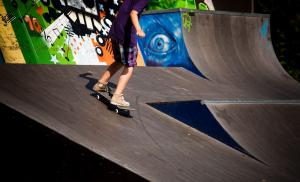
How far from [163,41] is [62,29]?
2.30 m

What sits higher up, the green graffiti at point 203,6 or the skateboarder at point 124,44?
the skateboarder at point 124,44

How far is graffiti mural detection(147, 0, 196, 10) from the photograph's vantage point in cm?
1122

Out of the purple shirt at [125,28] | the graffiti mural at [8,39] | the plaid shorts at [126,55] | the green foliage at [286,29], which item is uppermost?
the purple shirt at [125,28]

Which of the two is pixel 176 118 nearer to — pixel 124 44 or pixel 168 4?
pixel 124 44

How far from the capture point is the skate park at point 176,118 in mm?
3951

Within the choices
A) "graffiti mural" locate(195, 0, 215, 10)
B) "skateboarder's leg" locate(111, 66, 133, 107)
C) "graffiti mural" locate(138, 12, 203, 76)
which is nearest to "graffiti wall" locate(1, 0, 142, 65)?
"graffiti mural" locate(138, 12, 203, 76)

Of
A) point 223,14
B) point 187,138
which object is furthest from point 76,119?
point 223,14

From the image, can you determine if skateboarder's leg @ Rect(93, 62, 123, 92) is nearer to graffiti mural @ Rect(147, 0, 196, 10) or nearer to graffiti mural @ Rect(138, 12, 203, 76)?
graffiti mural @ Rect(138, 12, 203, 76)

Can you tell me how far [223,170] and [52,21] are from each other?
245 inches

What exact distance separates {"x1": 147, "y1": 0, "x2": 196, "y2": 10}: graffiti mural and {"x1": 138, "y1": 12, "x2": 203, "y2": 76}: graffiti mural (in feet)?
4.33

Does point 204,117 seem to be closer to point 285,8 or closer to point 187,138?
point 187,138

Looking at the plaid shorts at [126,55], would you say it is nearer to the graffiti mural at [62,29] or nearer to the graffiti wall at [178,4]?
the graffiti mural at [62,29]

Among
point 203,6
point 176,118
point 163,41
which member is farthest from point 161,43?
point 176,118

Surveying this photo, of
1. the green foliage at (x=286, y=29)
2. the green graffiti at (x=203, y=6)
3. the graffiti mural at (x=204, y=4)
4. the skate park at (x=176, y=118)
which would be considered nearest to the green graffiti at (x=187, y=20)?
the skate park at (x=176, y=118)
